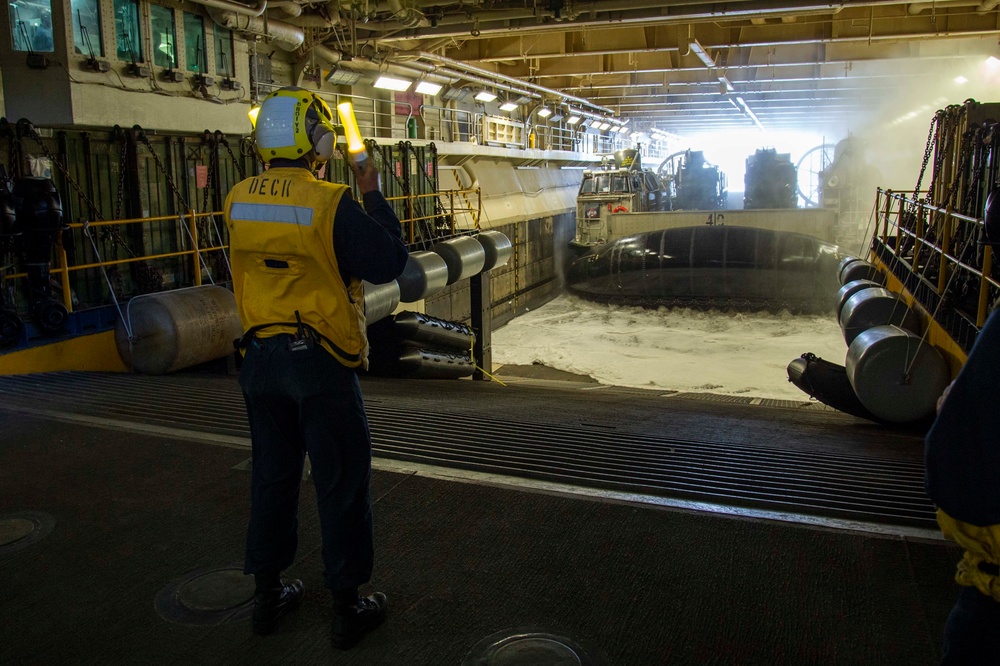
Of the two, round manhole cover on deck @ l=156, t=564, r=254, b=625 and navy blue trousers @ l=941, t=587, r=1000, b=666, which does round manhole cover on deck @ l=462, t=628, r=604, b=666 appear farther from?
navy blue trousers @ l=941, t=587, r=1000, b=666

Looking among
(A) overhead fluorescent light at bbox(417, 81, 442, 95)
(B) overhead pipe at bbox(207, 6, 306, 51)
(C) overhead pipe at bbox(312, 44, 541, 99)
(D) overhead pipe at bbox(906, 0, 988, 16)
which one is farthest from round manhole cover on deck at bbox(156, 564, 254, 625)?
(A) overhead fluorescent light at bbox(417, 81, 442, 95)

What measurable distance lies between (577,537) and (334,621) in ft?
3.44

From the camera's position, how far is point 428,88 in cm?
1725

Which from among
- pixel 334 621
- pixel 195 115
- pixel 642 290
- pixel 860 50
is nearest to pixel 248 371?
pixel 334 621

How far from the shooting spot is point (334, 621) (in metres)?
2.35

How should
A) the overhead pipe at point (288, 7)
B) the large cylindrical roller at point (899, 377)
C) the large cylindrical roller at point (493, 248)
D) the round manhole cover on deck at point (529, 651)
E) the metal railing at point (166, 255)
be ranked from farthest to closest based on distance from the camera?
the large cylindrical roller at point (493, 248)
the overhead pipe at point (288, 7)
the metal railing at point (166, 255)
the large cylindrical roller at point (899, 377)
the round manhole cover on deck at point (529, 651)

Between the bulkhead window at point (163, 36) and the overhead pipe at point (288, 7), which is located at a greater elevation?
the overhead pipe at point (288, 7)

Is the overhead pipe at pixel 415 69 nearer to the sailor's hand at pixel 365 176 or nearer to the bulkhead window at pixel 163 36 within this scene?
the bulkhead window at pixel 163 36

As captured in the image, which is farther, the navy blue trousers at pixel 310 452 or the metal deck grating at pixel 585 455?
the metal deck grating at pixel 585 455

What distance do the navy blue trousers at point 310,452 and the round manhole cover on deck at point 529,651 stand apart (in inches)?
16.6

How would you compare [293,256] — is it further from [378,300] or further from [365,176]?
[378,300]

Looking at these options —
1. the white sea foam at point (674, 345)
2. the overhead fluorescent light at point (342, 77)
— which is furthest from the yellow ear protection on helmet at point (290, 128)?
the overhead fluorescent light at point (342, 77)

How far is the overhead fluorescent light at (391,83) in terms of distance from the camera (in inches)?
595

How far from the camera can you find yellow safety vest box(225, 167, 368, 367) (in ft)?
7.57
